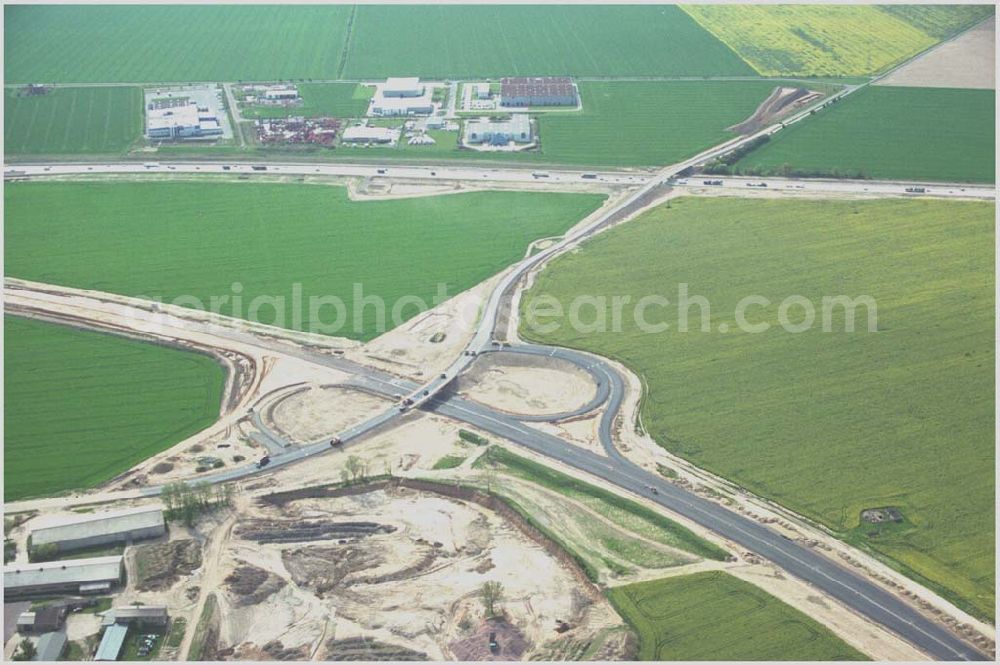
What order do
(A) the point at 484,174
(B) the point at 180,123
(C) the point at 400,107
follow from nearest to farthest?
(A) the point at 484,174 → (B) the point at 180,123 → (C) the point at 400,107

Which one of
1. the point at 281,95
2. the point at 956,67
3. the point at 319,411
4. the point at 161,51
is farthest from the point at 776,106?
the point at 161,51

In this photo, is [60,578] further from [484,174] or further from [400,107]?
[400,107]

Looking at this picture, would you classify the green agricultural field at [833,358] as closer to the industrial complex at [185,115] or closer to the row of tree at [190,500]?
the row of tree at [190,500]

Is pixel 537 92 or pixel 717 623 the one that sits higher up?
pixel 537 92

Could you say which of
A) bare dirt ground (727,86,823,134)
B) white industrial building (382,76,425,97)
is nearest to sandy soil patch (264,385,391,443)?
white industrial building (382,76,425,97)

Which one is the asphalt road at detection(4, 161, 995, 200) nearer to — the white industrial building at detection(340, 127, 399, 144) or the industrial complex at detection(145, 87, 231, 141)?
the white industrial building at detection(340, 127, 399, 144)
